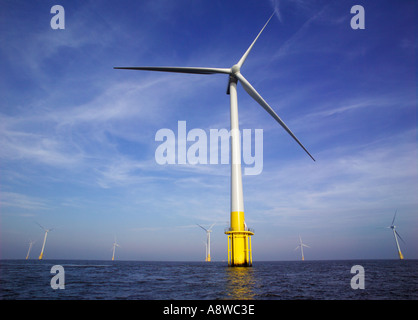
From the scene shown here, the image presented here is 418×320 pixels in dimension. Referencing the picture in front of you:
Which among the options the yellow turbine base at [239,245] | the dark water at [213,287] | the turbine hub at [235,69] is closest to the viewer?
the dark water at [213,287]

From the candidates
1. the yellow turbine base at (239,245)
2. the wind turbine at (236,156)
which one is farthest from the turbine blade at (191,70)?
the yellow turbine base at (239,245)

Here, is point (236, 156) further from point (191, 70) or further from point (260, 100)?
point (191, 70)

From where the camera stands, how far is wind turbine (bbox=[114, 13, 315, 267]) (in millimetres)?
42281

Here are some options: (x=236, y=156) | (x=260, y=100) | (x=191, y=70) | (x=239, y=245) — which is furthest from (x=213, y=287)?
(x=191, y=70)

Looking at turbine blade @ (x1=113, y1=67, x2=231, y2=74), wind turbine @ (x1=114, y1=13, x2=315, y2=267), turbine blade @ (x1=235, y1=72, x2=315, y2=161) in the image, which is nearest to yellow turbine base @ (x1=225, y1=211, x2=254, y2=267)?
wind turbine @ (x1=114, y1=13, x2=315, y2=267)

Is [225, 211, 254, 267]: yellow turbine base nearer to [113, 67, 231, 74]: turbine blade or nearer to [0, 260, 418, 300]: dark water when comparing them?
[0, 260, 418, 300]: dark water

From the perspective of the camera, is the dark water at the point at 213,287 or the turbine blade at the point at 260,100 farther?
the turbine blade at the point at 260,100

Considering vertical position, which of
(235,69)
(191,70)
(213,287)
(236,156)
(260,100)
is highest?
(235,69)

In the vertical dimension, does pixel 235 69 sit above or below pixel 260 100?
above

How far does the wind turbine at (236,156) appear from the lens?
42.3 metres

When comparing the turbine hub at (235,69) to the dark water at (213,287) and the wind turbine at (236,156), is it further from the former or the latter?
the dark water at (213,287)

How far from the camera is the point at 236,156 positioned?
47.4 meters
